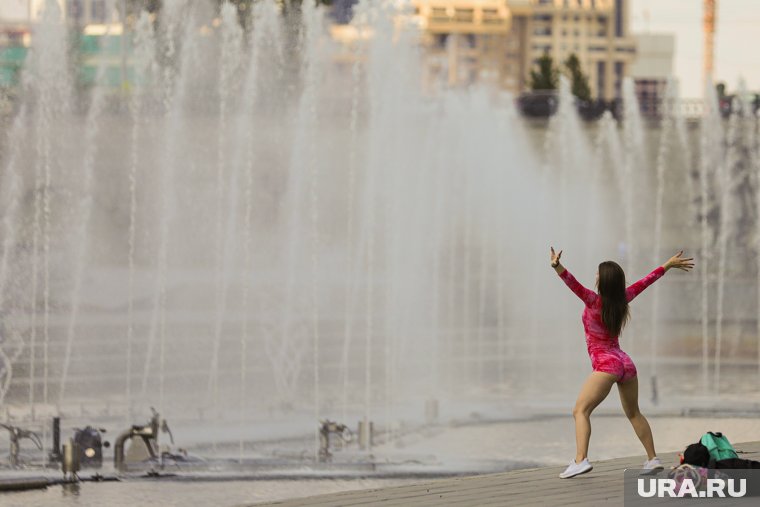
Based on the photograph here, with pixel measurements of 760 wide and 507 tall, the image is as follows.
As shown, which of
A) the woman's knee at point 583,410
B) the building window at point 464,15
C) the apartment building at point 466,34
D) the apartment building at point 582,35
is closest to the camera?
the woman's knee at point 583,410

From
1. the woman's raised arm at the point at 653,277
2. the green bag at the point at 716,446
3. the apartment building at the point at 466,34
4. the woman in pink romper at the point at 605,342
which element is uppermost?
the apartment building at the point at 466,34

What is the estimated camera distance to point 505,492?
27.6 feet

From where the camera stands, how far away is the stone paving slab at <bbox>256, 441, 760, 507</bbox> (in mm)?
8086

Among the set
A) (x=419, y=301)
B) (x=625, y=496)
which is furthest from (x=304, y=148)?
(x=625, y=496)

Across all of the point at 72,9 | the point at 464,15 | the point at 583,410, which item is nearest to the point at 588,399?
the point at 583,410

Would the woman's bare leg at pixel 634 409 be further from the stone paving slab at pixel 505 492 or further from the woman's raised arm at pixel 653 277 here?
the woman's raised arm at pixel 653 277

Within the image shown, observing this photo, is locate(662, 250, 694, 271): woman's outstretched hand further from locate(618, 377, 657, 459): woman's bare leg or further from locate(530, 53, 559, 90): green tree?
locate(530, 53, 559, 90): green tree

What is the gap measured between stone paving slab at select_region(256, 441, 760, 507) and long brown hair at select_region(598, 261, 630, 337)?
83cm

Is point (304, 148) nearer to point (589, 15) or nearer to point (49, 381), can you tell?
point (49, 381)

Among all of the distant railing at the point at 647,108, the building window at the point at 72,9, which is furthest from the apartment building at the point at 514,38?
the distant railing at the point at 647,108

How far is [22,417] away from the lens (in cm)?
1775

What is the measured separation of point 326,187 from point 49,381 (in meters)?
23.6

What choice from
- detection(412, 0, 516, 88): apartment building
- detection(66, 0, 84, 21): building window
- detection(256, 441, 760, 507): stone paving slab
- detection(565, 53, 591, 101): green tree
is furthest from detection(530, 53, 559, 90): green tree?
detection(412, 0, 516, 88): apartment building

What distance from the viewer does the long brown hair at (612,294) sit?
8.45 metres
